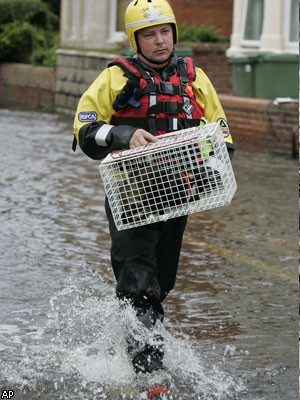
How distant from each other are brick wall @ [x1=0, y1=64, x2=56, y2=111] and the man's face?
19162mm

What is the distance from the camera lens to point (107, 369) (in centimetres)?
584

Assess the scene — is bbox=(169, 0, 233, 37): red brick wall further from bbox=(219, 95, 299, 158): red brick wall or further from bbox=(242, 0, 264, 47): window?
bbox=(219, 95, 299, 158): red brick wall

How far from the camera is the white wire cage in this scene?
5.44 m

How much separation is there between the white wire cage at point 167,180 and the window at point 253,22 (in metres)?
13.0

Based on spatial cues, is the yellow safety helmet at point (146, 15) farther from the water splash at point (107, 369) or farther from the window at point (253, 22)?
the window at point (253, 22)

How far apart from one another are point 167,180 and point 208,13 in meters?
19.1

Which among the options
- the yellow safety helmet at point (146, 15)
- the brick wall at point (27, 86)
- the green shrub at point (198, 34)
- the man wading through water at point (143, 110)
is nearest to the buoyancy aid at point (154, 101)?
the man wading through water at point (143, 110)

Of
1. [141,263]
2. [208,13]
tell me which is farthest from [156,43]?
[208,13]

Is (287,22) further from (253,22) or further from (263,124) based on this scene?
(263,124)

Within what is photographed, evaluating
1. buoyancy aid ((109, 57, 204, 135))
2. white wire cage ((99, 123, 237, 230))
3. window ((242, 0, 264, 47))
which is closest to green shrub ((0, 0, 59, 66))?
window ((242, 0, 264, 47))

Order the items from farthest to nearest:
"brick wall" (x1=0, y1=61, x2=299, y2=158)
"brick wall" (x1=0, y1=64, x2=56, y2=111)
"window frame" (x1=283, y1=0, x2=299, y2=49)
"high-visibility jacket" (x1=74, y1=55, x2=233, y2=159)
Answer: "brick wall" (x1=0, y1=64, x2=56, y2=111) < "window frame" (x1=283, y1=0, x2=299, y2=49) < "brick wall" (x1=0, y1=61, x2=299, y2=158) < "high-visibility jacket" (x1=74, y1=55, x2=233, y2=159)

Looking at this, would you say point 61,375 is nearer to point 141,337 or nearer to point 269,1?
point 141,337

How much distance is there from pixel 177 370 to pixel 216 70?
16015 millimetres

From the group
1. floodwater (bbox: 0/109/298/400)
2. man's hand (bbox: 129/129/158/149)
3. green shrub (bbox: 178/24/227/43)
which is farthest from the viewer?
green shrub (bbox: 178/24/227/43)
